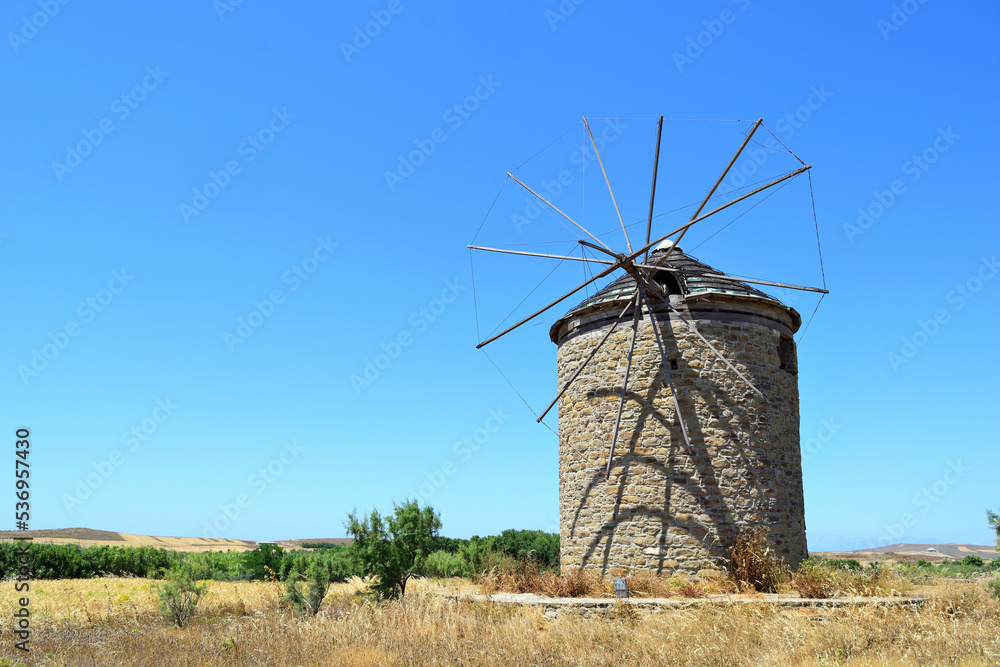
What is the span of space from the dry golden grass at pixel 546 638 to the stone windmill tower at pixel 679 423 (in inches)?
102

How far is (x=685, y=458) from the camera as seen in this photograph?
39.5 feet

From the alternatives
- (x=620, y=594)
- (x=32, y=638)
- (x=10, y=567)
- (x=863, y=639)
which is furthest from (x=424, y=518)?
(x=10, y=567)

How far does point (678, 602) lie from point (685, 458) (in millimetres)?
3023

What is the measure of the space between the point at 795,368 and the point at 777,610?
5.95m

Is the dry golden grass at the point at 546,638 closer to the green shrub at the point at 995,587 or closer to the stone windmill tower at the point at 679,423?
the green shrub at the point at 995,587

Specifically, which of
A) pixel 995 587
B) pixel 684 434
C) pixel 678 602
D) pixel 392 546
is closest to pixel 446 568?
pixel 392 546

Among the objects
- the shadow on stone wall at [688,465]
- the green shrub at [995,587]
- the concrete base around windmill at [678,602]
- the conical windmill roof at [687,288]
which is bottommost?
the concrete base around windmill at [678,602]

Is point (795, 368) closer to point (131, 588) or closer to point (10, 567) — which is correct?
point (131, 588)

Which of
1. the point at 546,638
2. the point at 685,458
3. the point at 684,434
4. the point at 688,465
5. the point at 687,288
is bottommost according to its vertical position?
the point at 546,638

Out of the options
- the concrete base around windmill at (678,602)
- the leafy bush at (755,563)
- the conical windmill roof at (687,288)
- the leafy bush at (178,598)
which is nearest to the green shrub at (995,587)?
the concrete base around windmill at (678,602)

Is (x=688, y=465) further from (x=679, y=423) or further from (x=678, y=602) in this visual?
(x=678, y=602)

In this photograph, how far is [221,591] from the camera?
1655 centimetres

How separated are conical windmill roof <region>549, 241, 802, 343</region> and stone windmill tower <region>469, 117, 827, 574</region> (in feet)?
0.13

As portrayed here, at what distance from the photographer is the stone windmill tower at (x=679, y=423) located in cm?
1191
